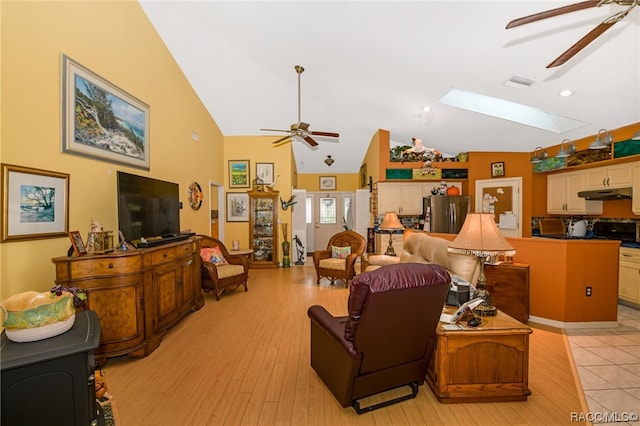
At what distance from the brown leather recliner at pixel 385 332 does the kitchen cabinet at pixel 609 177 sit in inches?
178

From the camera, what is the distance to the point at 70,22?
262 cm

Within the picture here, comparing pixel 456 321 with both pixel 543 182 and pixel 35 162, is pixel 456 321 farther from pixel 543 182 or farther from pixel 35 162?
pixel 543 182

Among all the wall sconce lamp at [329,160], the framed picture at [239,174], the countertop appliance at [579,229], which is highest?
the wall sconce lamp at [329,160]

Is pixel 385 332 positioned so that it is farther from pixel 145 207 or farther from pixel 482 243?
pixel 145 207

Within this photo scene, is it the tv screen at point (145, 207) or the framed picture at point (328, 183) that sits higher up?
the framed picture at point (328, 183)

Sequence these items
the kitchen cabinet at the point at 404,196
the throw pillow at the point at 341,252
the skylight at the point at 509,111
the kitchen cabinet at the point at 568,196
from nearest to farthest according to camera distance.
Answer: the skylight at the point at 509,111
the kitchen cabinet at the point at 568,196
the throw pillow at the point at 341,252
the kitchen cabinet at the point at 404,196

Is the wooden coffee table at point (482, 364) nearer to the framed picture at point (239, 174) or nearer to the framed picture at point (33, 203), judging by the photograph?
the framed picture at point (33, 203)

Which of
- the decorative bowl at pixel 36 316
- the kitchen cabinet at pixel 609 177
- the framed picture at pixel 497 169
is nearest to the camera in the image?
the decorative bowl at pixel 36 316

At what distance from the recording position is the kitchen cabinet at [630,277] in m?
3.93

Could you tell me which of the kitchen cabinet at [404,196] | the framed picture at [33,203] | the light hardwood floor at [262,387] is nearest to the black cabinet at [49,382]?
the light hardwood floor at [262,387]

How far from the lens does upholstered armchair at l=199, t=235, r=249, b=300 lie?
4371 millimetres

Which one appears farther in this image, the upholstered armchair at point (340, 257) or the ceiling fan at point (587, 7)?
the upholstered armchair at point (340, 257)

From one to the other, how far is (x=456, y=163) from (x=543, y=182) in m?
1.69

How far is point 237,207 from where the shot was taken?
6.90m
